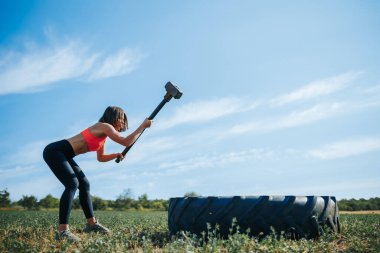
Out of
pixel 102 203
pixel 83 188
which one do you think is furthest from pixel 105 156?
pixel 102 203

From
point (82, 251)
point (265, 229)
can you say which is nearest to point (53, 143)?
point (82, 251)

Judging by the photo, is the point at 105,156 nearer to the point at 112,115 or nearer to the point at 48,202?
the point at 112,115

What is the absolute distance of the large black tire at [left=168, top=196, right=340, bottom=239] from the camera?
180 inches

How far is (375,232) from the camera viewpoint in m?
5.10

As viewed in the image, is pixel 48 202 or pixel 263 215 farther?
pixel 48 202

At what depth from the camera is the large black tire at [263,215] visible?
457 centimetres

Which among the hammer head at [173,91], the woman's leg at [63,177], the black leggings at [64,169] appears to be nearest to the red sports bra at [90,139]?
the black leggings at [64,169]

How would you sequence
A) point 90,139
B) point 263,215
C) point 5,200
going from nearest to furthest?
1. point 263,215
2. point 90,139
3. point 5,200

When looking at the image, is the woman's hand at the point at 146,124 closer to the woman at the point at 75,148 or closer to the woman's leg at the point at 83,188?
the woman at the point at 75,148

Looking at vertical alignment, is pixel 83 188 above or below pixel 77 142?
below

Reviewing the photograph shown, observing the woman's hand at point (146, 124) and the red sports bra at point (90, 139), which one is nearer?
the red sports bra at point (90, 139)

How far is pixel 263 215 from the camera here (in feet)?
15.0

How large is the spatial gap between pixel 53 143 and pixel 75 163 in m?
0.53

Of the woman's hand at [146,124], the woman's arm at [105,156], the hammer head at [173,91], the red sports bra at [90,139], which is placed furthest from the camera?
the hammer head at [173,91]
